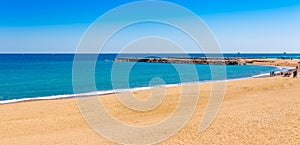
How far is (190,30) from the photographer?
8.94 meters

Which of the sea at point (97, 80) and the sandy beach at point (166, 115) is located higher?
the sandy beach at point (166, 115)

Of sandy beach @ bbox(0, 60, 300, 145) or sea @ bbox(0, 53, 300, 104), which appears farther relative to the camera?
sea @ bbox(0, 53, 300, 104)

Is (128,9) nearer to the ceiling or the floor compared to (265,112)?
nearer to the ceiling

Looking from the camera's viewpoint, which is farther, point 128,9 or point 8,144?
point 8,144

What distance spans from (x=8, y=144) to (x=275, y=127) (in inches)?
372

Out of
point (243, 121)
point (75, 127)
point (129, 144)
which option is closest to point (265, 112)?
point (243, 121)

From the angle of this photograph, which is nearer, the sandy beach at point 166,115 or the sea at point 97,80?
the sandy beach at point 166,115

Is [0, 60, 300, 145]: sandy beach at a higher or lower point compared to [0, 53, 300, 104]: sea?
higher

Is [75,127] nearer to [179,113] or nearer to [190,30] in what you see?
[179,113]

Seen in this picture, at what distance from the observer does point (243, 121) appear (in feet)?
45.3

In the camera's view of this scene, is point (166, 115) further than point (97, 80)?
No

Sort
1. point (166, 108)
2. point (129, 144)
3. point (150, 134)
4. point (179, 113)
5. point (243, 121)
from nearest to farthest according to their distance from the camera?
point (129, 144), point (150, 134), point (243, 121), point (179, 113), point (166, 108)

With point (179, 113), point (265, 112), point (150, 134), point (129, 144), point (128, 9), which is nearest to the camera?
point (128, 9)

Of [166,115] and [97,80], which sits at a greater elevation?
[166,115]
